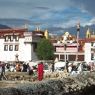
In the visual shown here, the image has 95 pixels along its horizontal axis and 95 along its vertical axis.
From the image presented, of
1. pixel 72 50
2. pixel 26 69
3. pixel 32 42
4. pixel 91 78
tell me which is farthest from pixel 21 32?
pixel 91 78

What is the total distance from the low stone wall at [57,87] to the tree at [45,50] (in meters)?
87.2

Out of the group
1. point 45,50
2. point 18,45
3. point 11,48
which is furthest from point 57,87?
point 11,48

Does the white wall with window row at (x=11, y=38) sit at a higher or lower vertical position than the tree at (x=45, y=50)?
higher

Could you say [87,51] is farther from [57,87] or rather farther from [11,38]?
[57,87]

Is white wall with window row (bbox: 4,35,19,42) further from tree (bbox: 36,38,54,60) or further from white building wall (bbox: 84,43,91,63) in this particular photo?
white building wall (bbox: 84,43,91,63)

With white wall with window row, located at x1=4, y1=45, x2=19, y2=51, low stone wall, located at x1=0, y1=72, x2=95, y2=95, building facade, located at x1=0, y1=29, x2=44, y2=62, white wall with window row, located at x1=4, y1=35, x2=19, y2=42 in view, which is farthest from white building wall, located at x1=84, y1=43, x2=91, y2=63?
A: low stone wall, located at x1=0, y1=72, x2=95, y2=95

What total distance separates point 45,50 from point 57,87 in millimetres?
91933

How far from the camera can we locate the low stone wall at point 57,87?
30.9ft

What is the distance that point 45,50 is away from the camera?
103 metres

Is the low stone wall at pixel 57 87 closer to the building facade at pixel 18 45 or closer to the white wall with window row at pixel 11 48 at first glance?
the building facade at pixel 18 45

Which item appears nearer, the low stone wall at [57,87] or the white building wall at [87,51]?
the low stone wall at [57,87]

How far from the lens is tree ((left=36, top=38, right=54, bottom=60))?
102938 millimetres

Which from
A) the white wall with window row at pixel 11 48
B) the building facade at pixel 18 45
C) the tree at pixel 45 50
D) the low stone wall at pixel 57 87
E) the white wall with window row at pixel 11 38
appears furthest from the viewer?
the white wall with window row at pixel 11 38

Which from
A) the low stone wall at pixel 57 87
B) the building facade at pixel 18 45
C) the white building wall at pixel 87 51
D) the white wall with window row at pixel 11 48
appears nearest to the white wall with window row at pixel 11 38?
the building facade at pixel 18 45
